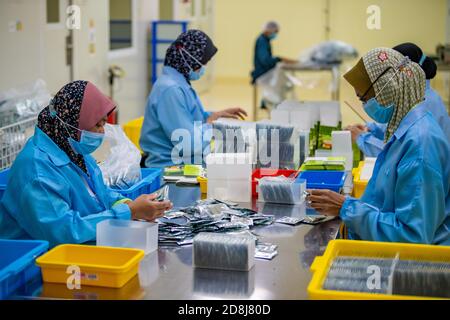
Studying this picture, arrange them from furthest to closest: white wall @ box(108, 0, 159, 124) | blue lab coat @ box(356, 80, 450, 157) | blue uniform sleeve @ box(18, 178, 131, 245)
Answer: white wall @ box(108, 0, 159, 124), blue lab coat @ box(356, 80, 450, 157), blue uniform sleeve @ box(18, 178, 131, 245)

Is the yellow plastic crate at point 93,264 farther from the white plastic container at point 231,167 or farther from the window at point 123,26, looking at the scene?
the window at point 123,26

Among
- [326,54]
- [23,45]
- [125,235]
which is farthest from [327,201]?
[326,54]

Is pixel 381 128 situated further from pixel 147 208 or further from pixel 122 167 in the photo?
pixel 147 208

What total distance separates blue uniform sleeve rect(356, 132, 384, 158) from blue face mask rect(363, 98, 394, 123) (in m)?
1.28

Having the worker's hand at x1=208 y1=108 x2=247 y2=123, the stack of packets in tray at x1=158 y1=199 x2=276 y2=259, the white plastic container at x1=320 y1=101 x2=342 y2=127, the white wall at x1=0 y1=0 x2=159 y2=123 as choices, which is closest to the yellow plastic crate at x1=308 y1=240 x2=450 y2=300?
the stack of packets in tray at x1=158 y1=199 x2=276 y2=259

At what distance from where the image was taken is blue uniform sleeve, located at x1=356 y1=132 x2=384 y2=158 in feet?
12.2

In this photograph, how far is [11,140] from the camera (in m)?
3.36

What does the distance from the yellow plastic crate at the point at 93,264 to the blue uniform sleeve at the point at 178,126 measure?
1893 millimetres

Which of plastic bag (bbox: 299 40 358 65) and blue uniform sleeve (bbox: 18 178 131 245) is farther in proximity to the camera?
plastic bag (bbox: 299 40 358 65)

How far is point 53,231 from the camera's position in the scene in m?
2.19

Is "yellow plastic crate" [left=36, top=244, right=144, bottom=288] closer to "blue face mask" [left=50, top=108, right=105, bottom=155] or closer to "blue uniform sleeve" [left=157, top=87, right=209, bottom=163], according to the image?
"blue face mask" [left=50, top=108, right=105, bottom=155]

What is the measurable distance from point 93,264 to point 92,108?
61cm

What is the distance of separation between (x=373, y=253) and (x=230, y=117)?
90.6 inches

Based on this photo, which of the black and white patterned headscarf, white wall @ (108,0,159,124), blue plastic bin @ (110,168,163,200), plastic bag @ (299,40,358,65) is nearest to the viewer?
the black and white patterned headscarf
